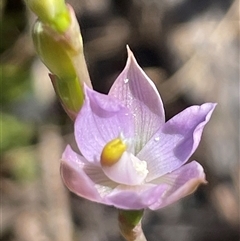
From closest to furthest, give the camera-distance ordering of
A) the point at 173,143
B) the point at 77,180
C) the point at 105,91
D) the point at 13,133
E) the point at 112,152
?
the point at 77,180, the point at 112,152, the point at 173,143, the point at 13,133, the point at 105,91

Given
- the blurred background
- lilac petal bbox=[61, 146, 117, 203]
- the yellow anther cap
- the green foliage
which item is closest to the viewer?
lilac petal bbox=[61, 146, 117, 203]

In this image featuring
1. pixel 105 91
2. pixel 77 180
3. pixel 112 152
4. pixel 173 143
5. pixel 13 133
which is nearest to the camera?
pixel 77 180

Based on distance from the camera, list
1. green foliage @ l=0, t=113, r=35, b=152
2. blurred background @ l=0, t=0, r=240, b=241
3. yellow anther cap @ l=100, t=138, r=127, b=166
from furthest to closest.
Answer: blurred background @ l=0, t=0, r=240, b=241
green foliage @ l=0, t=113, r=35, b=152
yellow anther cap @ l=100, t=138, r=127, b=166

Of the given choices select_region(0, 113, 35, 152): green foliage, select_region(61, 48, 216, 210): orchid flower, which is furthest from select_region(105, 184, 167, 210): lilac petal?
select_region(0, 113, 35, 152): green foliage

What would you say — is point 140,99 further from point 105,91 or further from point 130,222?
point 105,91

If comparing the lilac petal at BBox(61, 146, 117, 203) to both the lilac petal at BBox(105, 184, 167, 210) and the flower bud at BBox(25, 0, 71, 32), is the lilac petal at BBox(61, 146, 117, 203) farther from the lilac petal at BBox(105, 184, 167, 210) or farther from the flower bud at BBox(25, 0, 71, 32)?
the flower bud at BBox(25, 0, 71, 32)

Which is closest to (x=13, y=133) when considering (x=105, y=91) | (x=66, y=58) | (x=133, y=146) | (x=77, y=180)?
(x=105, y=91)

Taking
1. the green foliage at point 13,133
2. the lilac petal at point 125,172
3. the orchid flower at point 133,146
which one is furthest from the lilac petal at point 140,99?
the green foliage at point 13,133
